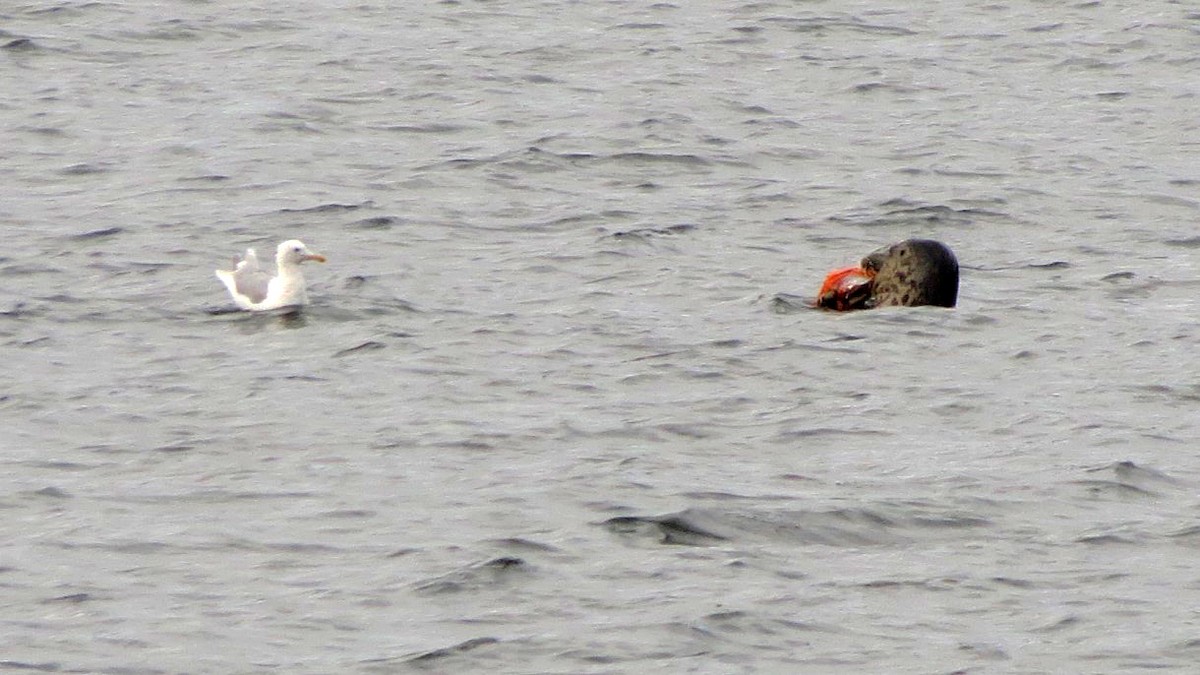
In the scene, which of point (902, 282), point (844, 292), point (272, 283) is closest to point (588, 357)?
point (844, 292)

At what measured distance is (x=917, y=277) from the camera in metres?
15.9

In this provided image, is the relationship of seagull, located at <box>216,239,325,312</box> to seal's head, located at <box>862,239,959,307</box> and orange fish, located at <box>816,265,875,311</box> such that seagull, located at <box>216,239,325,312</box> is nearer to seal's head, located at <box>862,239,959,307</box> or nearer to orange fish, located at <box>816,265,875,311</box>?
orange fish, located at <box>816,265,875,311</box>

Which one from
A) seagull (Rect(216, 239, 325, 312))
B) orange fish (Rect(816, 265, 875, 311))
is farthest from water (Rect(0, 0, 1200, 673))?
orange fish (Rect(816, 265, 875, 311))

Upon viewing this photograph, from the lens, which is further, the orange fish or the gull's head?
the orange fish

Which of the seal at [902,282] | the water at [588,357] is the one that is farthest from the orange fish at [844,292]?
the water at [588,357]

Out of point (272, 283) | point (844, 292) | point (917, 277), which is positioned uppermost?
point (272, 283)

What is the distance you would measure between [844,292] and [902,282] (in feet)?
1.26

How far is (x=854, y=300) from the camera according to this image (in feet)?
52.6

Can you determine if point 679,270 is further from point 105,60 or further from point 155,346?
point 105,60

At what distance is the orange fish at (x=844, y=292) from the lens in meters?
16.0

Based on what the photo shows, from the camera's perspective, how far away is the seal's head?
52.0 ft

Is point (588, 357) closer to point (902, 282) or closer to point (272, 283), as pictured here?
point (272, 283)

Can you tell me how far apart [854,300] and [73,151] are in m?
7.73

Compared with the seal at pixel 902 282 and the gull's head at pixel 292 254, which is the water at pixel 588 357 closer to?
the seal at pixel 902 282
